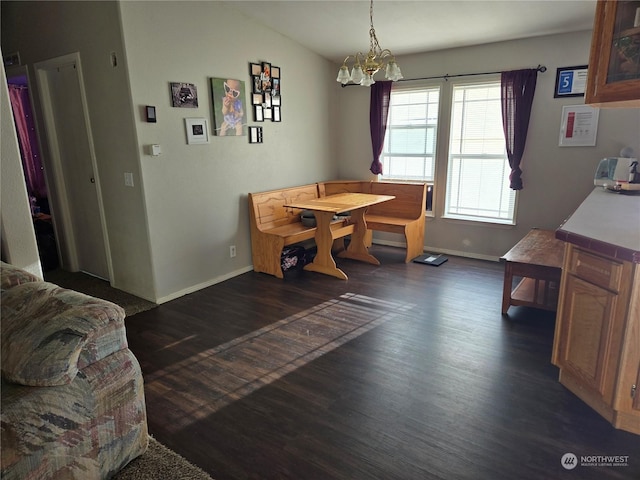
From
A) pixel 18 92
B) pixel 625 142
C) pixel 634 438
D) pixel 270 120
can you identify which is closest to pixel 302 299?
pixel 270 120

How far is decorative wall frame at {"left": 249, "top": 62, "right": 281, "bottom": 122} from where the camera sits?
4191 mm

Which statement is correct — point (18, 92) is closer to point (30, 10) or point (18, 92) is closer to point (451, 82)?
point (30, 10)

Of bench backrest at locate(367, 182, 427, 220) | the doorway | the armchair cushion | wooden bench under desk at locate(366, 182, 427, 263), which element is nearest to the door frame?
the doorway

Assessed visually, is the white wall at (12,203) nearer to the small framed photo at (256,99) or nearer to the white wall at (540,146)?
the small framed photo at (256,99)

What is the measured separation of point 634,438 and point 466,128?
3.51 m

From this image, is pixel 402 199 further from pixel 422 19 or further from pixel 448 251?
pixel 422 19

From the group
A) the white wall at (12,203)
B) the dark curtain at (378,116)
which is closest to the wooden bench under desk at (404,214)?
the dark curtain at (378,116)

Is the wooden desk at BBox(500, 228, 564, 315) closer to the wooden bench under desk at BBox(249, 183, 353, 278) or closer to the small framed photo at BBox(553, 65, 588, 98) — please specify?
the small framed photo at BBox(553, 65, 588, 98)

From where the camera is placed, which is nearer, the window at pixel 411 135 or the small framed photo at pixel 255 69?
the small framed photo at pixel 255 69

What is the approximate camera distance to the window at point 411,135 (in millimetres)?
4852

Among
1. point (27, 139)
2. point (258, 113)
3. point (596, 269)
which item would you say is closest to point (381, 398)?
point (596, 269)

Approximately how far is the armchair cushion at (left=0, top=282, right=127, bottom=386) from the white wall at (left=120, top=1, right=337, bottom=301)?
5.85 feet

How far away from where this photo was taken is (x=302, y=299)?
3664 millimetres

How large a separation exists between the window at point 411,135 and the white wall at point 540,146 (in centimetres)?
22
